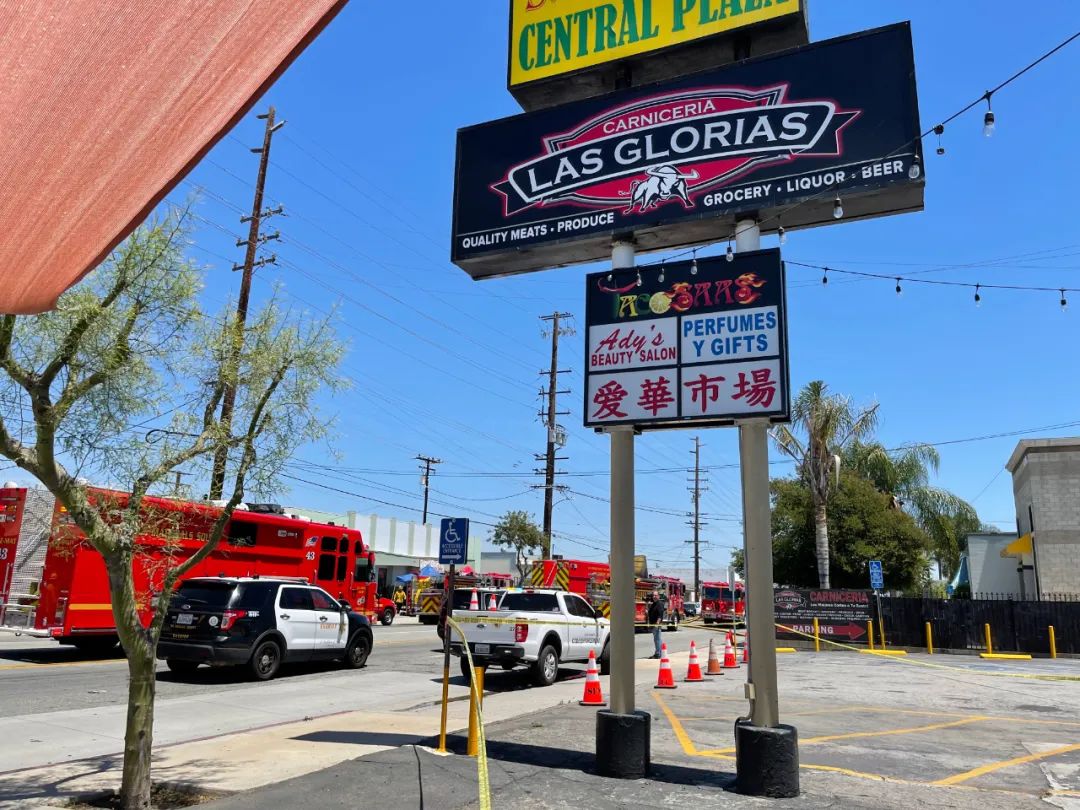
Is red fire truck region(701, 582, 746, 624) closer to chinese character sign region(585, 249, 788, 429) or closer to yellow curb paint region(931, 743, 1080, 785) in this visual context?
yellow curb paint region(931, 743, 1080, 785)

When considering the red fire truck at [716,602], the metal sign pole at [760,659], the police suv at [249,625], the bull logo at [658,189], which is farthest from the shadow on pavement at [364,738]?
the red fire truck at [716,602]

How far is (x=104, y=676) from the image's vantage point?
1492 centimetres

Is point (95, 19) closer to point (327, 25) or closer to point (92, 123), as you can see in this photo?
point (92, 123)

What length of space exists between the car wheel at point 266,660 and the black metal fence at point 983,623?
65.2 ft

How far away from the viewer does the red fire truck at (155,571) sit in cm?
1667

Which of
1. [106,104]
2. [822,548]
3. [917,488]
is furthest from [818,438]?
[106,104]

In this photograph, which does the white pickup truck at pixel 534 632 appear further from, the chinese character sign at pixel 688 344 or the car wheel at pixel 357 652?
the chinese character sign at pixel 688 344

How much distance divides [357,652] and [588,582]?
711 inches

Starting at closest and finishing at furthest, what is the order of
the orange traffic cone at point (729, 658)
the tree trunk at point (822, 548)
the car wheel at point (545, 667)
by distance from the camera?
the car wheel at point (545, 667), the orange traffic cone at point (729, 658), the tree trunk at point (822, 548)

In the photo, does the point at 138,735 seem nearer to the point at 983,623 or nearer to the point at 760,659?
the point at 760,659

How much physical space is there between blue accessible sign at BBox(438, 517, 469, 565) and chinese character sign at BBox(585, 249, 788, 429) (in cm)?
331

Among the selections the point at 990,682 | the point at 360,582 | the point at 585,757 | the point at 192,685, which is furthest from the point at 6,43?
the point at 360,582

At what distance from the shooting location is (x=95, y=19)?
1.59 metres

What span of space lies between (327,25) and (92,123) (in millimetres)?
549
